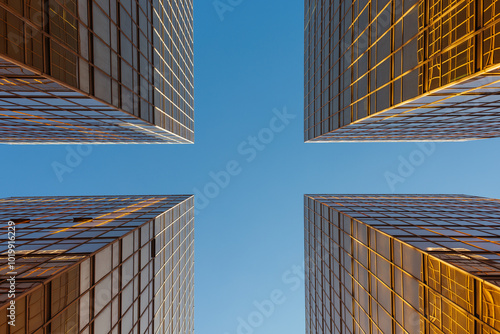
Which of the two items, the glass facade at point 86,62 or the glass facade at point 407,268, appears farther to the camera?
the glass facade at point 407,268

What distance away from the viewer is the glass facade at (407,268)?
11039 mm

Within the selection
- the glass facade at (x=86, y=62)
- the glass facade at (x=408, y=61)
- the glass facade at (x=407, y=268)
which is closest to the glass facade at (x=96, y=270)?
the glass facade at (x=86, y=62)

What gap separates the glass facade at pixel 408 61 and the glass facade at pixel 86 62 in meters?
17.1

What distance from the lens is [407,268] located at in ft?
47.0

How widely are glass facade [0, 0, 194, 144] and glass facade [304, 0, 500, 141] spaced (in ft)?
55.9

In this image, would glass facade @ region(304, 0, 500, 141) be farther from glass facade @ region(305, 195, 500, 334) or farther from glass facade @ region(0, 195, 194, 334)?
glass facade @ region(0, 195, 194, 334)

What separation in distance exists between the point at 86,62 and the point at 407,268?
2023cm

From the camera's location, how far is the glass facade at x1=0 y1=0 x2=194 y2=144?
33.9 feet
